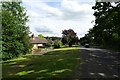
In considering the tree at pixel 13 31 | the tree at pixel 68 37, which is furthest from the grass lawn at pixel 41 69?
the tree at pixel 68 37

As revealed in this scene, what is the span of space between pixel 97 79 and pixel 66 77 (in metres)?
2.05

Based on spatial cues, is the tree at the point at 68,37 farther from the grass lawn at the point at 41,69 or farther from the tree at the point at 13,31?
the grass lawn at the point at 41,69

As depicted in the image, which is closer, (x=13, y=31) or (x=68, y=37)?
→ (x=13, y=31)

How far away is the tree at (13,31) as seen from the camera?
97.0ft

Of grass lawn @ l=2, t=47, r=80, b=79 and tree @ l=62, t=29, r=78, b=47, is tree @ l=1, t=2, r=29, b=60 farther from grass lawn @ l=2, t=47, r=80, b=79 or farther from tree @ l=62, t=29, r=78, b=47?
tree @ l=62, t=29, r=78, b=47

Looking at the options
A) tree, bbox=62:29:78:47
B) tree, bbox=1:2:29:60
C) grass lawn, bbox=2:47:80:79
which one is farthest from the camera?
tree, bbox=62:29:78:47

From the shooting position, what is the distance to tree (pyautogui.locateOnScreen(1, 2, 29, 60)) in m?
29.6

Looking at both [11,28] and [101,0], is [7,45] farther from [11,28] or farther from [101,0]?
[101,0]

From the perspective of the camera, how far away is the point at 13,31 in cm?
3077

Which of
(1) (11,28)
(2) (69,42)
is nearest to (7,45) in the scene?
(1) (11,28)

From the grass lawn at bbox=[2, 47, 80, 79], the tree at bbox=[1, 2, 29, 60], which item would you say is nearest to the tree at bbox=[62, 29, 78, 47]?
the tree at bbox=[1, 2, 29, 60]

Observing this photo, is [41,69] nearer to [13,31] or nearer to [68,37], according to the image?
[13,31]

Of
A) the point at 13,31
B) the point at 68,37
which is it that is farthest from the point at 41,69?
the point at 68,37

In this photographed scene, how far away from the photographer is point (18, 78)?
45.6ft
